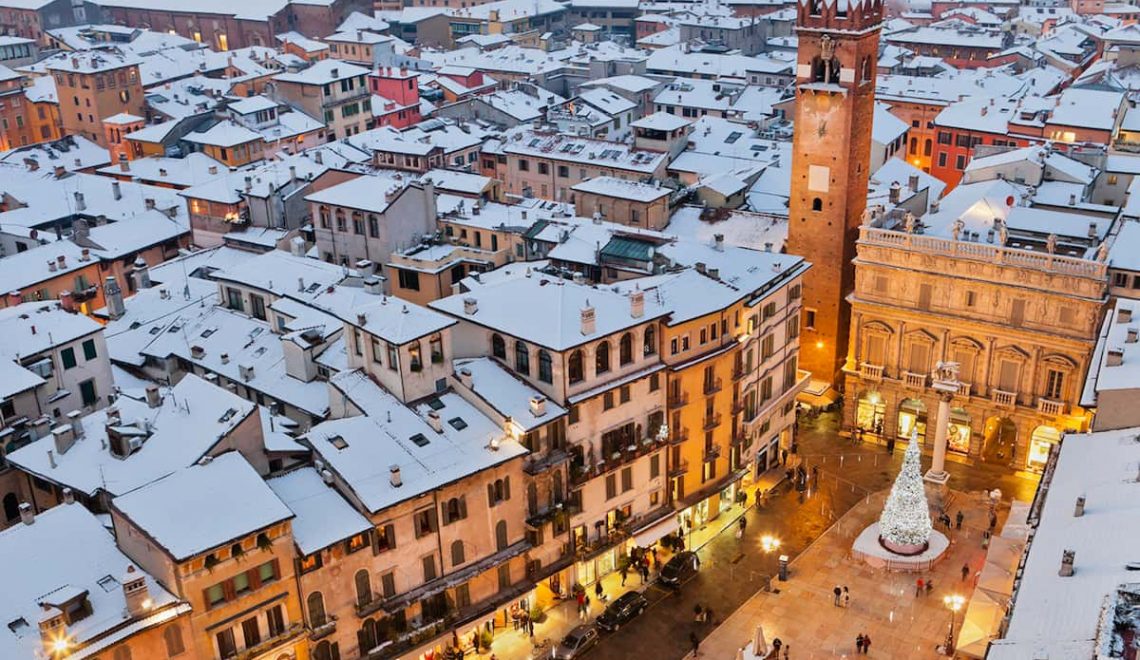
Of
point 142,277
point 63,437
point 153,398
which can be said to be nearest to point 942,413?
point 153,398

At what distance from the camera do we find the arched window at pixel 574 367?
58406 mm

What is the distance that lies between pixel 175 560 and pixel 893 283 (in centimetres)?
5231

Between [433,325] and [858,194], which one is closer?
[433,325]

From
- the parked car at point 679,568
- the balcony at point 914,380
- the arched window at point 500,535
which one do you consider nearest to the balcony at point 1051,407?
the balcony at point 914,380

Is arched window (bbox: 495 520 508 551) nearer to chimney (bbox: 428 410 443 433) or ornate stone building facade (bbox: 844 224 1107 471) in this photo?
chimney (bbox: 428 410 443 433)

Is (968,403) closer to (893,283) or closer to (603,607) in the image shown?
(893,283)

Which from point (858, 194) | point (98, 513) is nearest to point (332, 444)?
point (98, 513)

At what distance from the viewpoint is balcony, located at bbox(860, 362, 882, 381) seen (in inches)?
3115

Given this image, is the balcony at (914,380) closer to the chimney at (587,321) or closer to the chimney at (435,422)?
the chimney at (587,321)

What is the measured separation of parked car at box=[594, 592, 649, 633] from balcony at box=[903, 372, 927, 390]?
27.9m

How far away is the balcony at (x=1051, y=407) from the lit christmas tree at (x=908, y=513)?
549 inches

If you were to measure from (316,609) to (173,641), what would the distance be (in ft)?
22.1

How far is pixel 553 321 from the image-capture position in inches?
2336

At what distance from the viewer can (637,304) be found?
60438 millimetres
